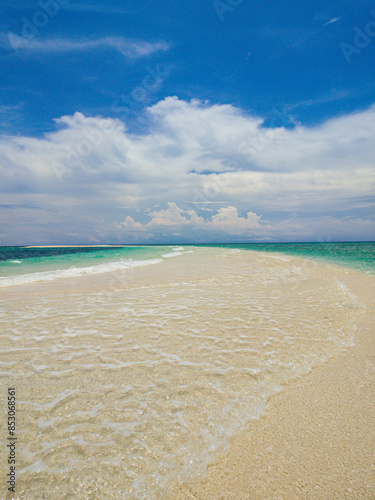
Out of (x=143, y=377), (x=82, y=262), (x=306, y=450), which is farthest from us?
(x=82, y=262)

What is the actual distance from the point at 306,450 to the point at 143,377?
246 cm

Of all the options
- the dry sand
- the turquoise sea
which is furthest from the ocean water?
the turquoise sea

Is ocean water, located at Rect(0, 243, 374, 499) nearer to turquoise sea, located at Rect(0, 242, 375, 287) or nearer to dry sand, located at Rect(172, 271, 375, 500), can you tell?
dry sand, located at Rect(172, 271, 375, 500)

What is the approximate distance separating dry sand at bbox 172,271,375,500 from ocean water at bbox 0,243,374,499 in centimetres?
20

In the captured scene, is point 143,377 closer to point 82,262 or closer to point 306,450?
point 306,450

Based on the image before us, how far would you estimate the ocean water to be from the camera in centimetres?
264

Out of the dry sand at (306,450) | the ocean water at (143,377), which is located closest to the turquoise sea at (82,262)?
the ocean water at (143,377)

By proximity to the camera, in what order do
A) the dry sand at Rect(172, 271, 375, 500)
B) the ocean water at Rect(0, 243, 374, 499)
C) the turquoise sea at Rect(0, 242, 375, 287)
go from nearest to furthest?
the dry sand at Rect(172, 271, 375, 500) → the ocean water at Rect(0, 243, 374, 499) → the turquoise sea at Rect(0, 242, 375, 287)

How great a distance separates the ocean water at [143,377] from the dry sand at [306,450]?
0.67 feet

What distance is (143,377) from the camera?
170 inches

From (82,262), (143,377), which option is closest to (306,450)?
(143,377)

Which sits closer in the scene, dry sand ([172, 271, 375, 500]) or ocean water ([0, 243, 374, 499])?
dry sand ([172, 271, 375, 500])

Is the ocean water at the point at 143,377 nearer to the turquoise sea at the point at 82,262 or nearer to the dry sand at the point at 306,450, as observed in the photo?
the dry sand at the point at 306,450

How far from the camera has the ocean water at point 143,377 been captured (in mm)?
2637
